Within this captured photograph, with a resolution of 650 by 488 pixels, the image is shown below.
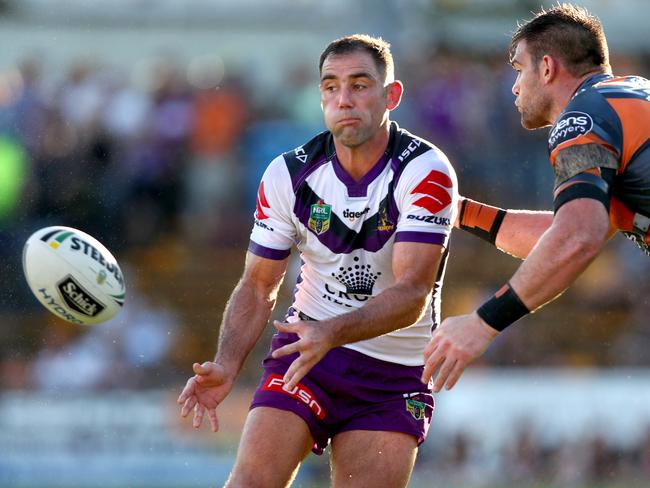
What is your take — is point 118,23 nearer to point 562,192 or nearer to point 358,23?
point 358,23

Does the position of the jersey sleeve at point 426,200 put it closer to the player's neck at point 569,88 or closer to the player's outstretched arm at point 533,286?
the player's neck at point 569,88

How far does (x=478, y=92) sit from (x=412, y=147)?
8711 mm

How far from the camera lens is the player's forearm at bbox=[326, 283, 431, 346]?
6047 mm

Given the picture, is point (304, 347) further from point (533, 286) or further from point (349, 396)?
point (533, 286)

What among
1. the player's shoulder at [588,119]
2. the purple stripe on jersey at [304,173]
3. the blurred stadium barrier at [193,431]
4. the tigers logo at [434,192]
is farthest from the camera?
the blurred stadium barrier at [193,431]

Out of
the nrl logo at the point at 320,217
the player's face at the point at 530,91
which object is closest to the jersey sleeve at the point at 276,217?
the nrl logo at the point at 320,217

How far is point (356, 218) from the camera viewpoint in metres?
6.83

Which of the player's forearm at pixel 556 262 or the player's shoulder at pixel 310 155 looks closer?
the player's forearm at pixel 556 262

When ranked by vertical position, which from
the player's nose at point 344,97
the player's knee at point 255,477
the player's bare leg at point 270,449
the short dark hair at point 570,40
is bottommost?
the player's knee at point 255,477

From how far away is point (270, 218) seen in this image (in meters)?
7.04

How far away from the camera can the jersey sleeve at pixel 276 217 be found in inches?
275

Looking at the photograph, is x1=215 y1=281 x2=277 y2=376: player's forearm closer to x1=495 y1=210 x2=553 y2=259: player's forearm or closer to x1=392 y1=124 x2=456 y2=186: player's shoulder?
x1=392 y1=124 x2=456 y2=186: player's shoulder

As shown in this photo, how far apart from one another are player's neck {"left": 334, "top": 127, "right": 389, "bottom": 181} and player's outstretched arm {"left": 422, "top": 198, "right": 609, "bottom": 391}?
5.67 feet

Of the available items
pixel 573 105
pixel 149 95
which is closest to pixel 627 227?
pixel 573 105
